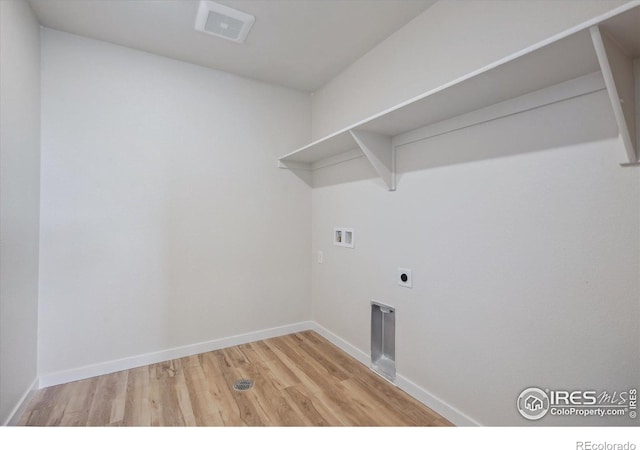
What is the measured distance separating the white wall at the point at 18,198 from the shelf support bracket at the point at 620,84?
2.56 metres

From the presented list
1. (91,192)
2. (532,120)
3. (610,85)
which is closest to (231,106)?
(91,192)

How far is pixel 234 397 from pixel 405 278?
1.39 m

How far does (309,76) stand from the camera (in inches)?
106

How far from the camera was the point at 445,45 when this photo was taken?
1689mm

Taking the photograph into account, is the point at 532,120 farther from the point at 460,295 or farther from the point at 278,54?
the point at 278,54

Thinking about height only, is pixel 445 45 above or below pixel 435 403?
above

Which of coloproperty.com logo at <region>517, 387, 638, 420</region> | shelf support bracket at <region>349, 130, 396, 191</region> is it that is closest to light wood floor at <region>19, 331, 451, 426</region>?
coloproperty.com logo at <region>517, 387, 638, 420</region>

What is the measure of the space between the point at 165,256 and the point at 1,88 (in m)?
1.38

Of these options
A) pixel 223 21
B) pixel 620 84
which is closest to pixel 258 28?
pixel 223 21

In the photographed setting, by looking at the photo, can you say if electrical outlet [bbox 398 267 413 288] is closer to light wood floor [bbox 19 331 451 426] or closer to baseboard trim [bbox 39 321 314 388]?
light wood floor [bbox 19 331 451 426]

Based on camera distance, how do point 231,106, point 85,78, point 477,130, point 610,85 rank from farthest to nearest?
1. point 231,106
2. point 85,78
3. point 477,130
4. point 610,85

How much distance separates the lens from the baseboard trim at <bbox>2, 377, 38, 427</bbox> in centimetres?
158

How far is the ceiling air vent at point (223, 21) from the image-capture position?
1813 millimetres

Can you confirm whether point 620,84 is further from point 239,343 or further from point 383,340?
point 239,343
